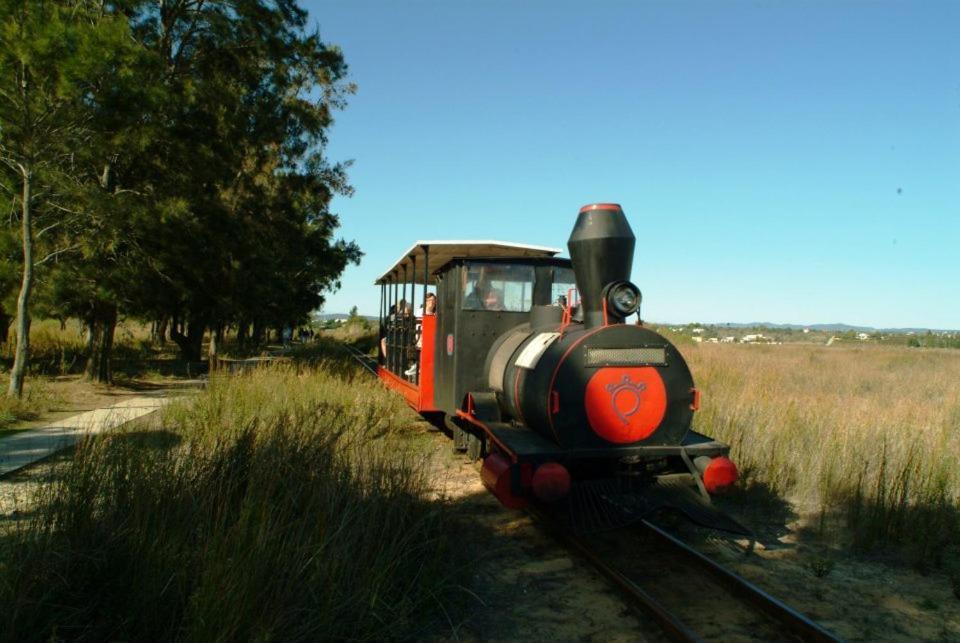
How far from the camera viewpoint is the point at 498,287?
7.44 metres

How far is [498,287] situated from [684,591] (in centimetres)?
378

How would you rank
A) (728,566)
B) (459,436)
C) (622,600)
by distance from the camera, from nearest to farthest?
(622,600), (728,566), (459,436)

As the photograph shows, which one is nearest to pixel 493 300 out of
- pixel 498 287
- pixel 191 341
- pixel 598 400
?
pixel 498 287

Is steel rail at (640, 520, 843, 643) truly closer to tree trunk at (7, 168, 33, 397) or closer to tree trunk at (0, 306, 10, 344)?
tree trunk at (7, 168, 33, 397)

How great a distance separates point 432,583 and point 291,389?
251 inches

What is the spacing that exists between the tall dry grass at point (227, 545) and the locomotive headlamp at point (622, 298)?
1996 millimetres

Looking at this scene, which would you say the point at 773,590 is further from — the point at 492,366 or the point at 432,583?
the point at 492,366

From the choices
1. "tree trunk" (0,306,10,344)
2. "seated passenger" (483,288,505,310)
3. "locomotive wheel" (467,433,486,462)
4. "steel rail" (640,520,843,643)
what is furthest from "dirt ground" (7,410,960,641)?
"tree trunk" (0,306,10,344)

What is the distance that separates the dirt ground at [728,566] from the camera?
13.3 feet

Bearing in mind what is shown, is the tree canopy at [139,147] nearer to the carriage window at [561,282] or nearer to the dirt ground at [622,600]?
the dirt ground at [622,600]

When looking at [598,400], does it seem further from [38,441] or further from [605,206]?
[38,441]

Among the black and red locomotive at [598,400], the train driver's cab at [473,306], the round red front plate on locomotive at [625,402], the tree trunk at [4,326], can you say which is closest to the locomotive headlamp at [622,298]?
the black and red locomotive at [598,400]

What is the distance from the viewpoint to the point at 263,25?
15.1 meters

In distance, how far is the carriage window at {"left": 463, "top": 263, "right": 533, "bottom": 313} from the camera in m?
7.31
